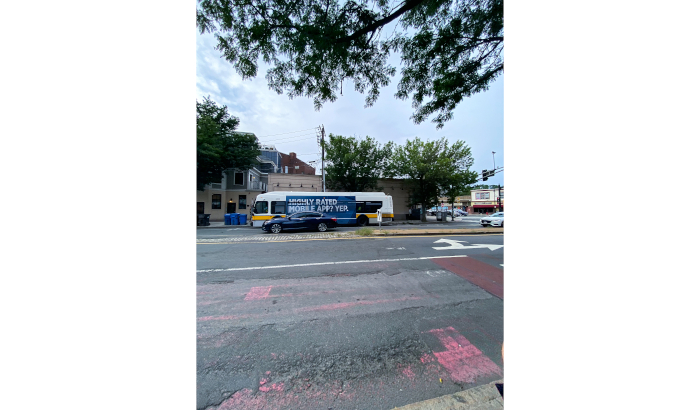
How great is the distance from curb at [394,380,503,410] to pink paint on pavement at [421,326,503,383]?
14cm

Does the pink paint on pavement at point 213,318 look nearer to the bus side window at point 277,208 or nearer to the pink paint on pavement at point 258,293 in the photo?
the pink paint on pavement at point 258,293

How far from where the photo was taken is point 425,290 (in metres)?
3.24

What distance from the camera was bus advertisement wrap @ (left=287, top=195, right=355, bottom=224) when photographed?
41.5 ft

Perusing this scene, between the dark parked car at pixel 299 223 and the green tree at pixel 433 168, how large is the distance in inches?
346

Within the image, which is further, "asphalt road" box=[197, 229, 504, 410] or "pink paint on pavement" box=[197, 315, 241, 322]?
"pink paint on pavement" box=[197, 315, 241, 322]

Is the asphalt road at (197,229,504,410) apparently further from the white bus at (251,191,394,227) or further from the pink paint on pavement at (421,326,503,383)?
the white bus at (251,191,394,227)

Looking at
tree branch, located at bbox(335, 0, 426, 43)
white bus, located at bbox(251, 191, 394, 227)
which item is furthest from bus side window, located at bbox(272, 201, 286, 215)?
tree branch, located at bbox(335, 0, 426, 43)

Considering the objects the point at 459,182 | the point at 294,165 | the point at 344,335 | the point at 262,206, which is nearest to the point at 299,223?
the point at 262,206

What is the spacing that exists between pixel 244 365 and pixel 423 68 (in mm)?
4242

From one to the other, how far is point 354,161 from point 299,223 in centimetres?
837

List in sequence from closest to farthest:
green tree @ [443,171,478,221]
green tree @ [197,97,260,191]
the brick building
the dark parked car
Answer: the dark parked car
green tree @ [197,97,260,191]
green tree @ [443,171,478,221]
the brick building

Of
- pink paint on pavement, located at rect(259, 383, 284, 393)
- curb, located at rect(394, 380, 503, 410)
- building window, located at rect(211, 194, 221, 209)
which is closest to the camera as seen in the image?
curb, located at rect(394, 380, 503, 410)
